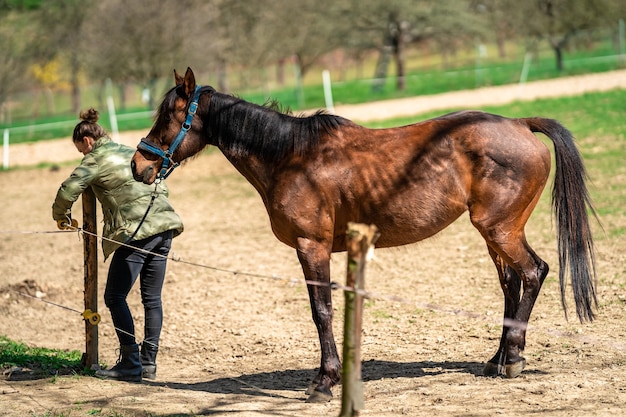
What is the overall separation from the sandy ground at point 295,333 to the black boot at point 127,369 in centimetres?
13

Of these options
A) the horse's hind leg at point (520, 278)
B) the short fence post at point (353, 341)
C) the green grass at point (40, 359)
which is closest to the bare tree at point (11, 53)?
the green grass at point (40, 359)

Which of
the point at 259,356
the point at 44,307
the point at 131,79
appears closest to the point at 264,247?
the point at 44,307

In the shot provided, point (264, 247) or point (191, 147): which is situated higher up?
point (191, 147)

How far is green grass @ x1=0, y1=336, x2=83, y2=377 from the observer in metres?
6.34

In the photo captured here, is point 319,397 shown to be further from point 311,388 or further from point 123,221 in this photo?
point 123,221

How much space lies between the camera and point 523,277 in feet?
18.2

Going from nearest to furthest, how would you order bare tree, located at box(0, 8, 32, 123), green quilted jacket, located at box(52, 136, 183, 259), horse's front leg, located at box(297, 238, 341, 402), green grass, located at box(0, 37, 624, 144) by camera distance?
1. horse's front leg, located at box(297, 238, 341, 402)
2. green quilted jacket, located at box(52, 136, 183, 259)
3. bare tree, located at box(0, 8, 32, 123)
4. green grass, located at box(0, 37, 624, 144)

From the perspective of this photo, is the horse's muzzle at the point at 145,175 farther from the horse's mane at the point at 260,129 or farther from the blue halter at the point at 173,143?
the horse's mane at the point at 260,129

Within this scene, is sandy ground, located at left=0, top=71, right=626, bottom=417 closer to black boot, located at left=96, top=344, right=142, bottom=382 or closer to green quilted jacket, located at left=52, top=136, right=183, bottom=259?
black boot, located at left=96, top=344, right=142, bottom=382

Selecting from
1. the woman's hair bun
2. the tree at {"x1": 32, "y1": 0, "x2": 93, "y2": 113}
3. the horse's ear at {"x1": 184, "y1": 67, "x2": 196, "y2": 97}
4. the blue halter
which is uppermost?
the tree at {"x1": 32, "y1": 0, "x2": 93, "y2": 113}

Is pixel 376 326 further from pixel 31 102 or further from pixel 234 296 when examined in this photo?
pixel 31 102

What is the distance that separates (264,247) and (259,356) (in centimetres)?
411

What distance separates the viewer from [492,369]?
5.61 m

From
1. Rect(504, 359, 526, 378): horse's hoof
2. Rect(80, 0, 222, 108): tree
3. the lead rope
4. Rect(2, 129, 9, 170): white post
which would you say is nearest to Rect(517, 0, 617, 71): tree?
Rect(80, 0, 222, 108): tree
